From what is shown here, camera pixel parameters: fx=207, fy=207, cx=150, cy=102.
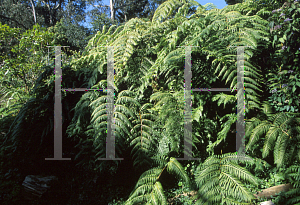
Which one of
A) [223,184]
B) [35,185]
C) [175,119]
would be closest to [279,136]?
[223,184]

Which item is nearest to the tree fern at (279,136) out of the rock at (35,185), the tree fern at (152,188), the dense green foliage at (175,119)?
the dense green foliage at (175,119)

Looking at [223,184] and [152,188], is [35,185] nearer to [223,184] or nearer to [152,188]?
[152,188]

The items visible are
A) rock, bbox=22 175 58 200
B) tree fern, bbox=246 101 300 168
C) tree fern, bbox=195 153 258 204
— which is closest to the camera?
tree fern, bbox=195 153 258 204

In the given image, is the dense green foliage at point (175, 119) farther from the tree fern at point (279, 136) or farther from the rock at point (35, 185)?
the rock at point (35, 185)

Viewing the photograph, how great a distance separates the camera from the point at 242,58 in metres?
2.14

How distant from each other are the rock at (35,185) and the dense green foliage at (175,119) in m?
0.15

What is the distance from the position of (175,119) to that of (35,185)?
1.83 meters

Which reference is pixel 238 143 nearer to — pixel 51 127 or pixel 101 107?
pixel 101 107

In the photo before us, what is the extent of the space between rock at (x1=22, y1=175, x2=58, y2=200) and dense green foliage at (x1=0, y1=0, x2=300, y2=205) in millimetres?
154

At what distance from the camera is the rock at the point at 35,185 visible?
2383 millimetres

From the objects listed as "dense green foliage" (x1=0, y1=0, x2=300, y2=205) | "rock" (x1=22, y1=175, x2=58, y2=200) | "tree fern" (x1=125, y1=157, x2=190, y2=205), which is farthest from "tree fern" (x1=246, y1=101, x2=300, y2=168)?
"rock" (x1=22, y1=175, x2=58, y2=200)

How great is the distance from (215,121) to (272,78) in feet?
2.81

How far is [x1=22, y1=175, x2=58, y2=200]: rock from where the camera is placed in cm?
238

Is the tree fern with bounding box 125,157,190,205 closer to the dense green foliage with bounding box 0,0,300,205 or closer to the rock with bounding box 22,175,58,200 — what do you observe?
the dense green foliage with bounding box 0,0,300,205
